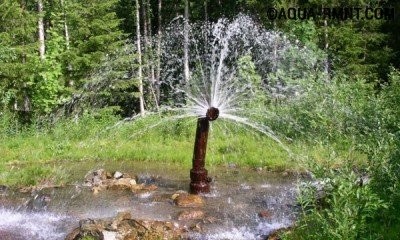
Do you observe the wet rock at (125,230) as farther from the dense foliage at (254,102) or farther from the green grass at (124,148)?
the green grass at (124,148)

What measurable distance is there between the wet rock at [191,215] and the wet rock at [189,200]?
0.51 meters

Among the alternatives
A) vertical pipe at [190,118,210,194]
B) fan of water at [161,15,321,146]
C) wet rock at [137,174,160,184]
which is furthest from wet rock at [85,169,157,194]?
fan of water at [161,15,321,146]

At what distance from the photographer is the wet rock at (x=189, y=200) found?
Answer: 8828 millimetres

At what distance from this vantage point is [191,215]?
8.15m

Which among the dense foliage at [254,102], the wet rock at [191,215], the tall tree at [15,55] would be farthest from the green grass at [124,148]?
the wet rock at [191,215]

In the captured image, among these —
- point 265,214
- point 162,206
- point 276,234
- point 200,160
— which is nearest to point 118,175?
point 162,206

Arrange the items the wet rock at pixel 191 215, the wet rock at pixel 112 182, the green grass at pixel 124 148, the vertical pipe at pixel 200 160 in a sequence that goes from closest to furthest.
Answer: the wet rock at pixel 191 215
the vertical pipe at pixel 200 160
the wet rock at pixel 112 182
the green grass at pixel 124 148

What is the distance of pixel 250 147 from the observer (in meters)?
13.9

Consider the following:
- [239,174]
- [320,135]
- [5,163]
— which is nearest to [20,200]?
[5,163]

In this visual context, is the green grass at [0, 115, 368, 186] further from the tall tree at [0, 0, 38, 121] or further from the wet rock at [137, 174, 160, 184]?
the tall tree at [0, 0, 38, 121]

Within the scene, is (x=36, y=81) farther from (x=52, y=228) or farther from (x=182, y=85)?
(x=52, y=228)

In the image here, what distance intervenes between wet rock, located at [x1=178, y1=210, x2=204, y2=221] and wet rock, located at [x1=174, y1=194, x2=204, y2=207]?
1.67 feet

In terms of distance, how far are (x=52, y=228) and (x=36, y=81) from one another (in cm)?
1297

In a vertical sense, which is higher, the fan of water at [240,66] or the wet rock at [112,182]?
the fan of water at [240,66]
